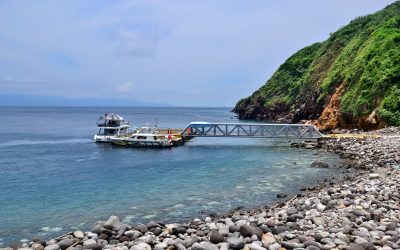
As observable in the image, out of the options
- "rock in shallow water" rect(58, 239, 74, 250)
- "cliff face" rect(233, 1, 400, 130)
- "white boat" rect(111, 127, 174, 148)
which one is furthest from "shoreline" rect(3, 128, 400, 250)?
"cliff face" rect(233, 1, 400, 130)

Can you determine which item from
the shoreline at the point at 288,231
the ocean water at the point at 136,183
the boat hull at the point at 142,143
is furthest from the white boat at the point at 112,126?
the shoreline at the point at 288,231

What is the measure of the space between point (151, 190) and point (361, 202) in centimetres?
1331

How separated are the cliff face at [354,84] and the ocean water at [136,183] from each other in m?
12.5

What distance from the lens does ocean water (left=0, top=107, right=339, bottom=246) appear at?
19720mm

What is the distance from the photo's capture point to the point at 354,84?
57750 mm

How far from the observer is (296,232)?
12.6 metres

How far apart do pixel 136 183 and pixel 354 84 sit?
41425 mm

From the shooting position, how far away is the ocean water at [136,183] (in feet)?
64.7

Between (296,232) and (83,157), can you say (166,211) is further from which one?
(83,157)

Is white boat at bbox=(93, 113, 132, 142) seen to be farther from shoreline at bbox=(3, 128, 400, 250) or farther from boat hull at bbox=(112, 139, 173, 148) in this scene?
shoreline at bbox=(3, 128, 400, 250)

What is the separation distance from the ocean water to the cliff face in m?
12.5

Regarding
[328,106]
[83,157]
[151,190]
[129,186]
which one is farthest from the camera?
[328,106]

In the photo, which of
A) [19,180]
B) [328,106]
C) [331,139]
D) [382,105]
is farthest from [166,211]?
[328,106]

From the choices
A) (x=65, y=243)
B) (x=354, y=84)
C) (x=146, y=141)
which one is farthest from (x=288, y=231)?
(x=354, y=84)
